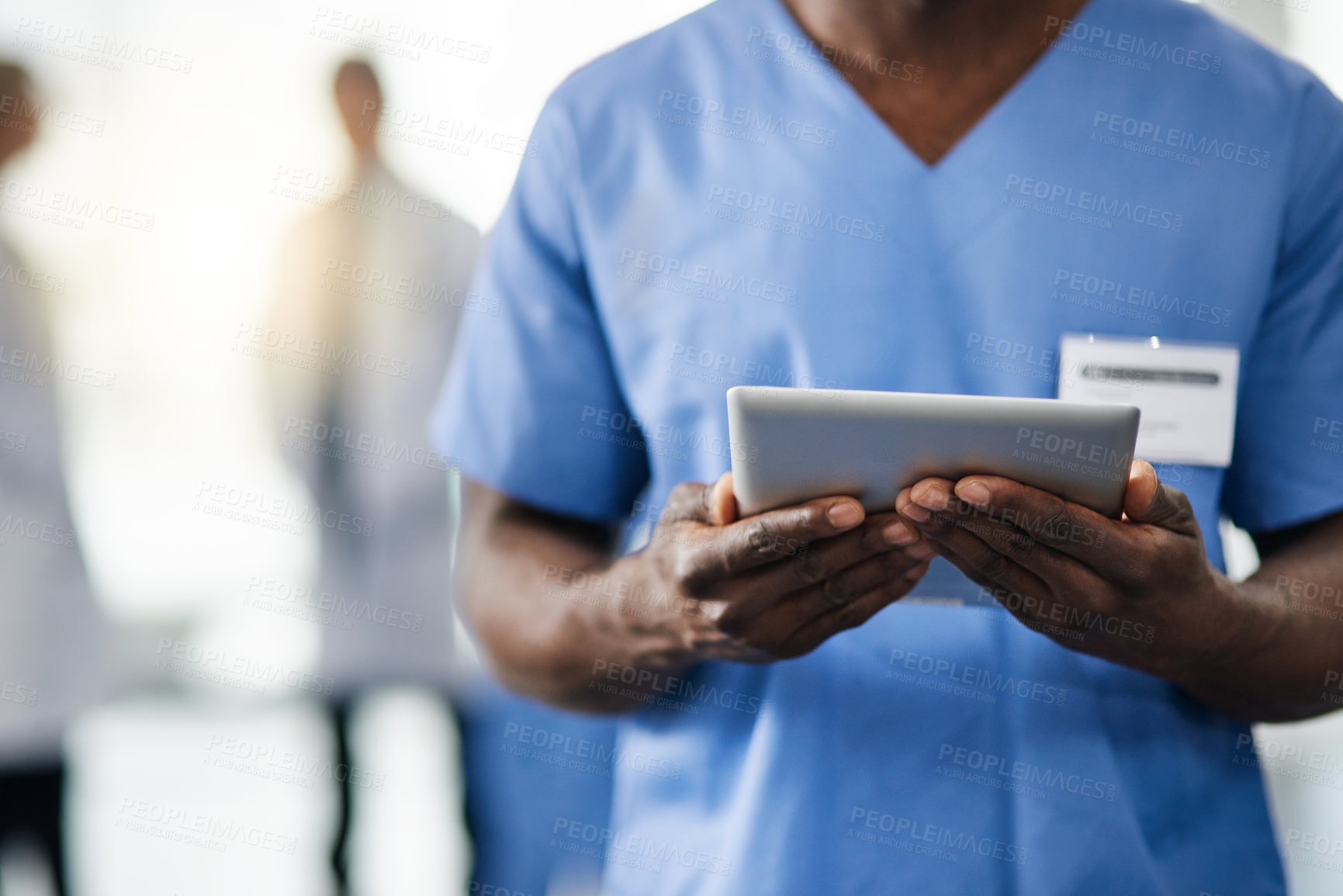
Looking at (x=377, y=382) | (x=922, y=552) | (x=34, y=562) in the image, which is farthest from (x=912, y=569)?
(x=34, y=562)

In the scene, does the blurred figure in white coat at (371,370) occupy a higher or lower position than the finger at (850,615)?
lower

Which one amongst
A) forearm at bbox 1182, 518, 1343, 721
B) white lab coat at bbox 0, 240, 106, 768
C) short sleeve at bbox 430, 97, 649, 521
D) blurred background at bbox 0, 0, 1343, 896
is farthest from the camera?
blurred background at bbox 0, 0, 1343, 896

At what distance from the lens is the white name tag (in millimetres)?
570

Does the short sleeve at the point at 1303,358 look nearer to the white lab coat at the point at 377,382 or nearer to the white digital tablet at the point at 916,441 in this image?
the white digital tablet at the point at 916,441

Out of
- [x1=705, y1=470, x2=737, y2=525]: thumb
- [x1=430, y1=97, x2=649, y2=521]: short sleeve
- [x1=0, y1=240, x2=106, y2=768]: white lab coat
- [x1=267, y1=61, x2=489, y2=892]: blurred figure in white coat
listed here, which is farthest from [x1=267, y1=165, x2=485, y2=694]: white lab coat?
[x1=705, y1=470, x2=737, y2=525]: thumb

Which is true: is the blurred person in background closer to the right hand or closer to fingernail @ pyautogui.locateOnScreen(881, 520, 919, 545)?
the right hand

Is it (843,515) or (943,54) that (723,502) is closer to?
(843,515)

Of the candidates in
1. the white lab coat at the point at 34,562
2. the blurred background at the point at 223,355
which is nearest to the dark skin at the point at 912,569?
Answer: the blurred background at the point at 223,355

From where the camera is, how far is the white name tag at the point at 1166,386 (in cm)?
57

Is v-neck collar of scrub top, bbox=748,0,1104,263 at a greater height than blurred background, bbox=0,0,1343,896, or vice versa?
v-neck collar of scrub top, bbox=748,0,1104,263

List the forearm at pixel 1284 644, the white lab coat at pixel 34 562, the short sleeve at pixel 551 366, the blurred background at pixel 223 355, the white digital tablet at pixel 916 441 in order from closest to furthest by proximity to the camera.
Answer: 1. the white digital tablet at pixel 916 441
2. the forearm at pixel 1284 644
3. the short sleeve at pixel 551 366
4. the white lab coat at pixel 34 562
5. the blurred background at pixel 223 355

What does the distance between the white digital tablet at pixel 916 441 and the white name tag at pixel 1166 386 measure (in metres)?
0.16

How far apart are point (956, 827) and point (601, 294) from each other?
1.29 ft

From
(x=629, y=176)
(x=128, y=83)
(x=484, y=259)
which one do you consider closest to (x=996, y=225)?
(x=629, y=176)
